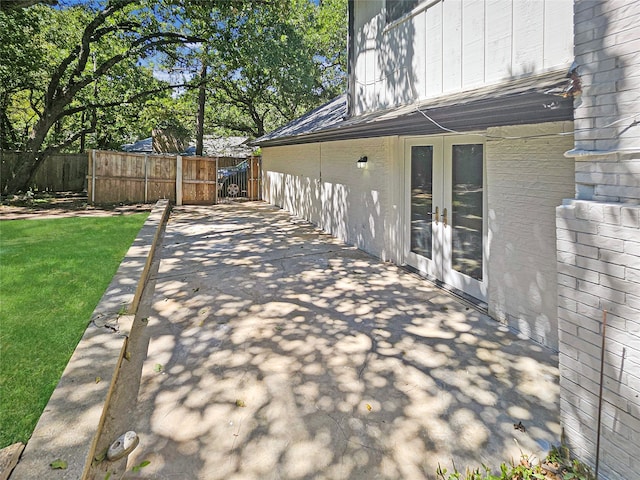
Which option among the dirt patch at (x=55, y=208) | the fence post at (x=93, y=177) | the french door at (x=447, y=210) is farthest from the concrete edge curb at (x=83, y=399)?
the fence post at (x=93, y=177)

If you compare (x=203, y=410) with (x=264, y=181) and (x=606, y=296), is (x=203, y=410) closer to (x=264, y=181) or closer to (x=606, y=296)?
(x=606, y=296)

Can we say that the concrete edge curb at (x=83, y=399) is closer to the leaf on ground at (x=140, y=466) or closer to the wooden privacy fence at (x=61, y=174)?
the leaf on ground at (x=140, y=466)

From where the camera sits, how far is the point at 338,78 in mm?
24328

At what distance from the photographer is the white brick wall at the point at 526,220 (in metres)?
3.83

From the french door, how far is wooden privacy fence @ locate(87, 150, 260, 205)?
11196 millimetres

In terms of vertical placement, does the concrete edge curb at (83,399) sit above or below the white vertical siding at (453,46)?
below

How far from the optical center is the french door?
5238 mm

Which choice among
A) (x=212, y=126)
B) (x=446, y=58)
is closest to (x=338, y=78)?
(x=212, y=126)

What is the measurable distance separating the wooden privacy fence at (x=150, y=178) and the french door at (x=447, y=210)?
11.2 meters

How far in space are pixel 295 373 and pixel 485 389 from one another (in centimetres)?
162

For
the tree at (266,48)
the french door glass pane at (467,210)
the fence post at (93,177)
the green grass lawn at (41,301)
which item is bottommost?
the green grass lawn at (41,301)

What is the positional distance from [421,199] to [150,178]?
12191mm

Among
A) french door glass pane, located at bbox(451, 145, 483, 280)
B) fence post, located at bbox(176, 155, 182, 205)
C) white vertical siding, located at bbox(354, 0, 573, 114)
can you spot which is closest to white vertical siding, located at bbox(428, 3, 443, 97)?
white vertical siding, located at bbox(354, 0, 573, 114)

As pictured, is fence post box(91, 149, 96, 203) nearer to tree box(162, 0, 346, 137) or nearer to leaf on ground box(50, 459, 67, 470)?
tree box(162, 0, 346, 137)
